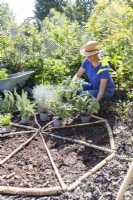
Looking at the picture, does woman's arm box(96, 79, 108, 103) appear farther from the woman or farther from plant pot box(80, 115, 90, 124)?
plant pot box(80, 115, 90, 124)

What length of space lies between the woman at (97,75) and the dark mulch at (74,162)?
43 centimetres

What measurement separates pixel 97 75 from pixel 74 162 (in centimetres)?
153


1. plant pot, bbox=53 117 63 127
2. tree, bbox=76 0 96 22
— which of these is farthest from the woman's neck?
tree, bbox=76 0 96 22

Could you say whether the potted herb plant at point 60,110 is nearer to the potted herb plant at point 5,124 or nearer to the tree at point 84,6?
the potted herb plant at point 5,124

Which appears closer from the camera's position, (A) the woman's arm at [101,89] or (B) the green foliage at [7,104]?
(A) the woman's arm at [101,89]

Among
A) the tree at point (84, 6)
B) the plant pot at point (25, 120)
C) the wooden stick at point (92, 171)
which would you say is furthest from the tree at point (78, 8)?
the wooden stick at point (92, 171)

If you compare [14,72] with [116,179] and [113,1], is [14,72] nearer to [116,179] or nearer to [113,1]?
[116,179]

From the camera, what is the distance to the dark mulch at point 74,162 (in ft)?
7.47

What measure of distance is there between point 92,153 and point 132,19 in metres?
1.63

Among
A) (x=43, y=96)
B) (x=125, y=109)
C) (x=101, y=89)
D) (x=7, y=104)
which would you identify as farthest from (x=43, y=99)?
(x=125, y=109)

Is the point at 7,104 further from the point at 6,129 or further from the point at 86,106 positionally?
the point at 86,106

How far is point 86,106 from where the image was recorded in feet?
11.6

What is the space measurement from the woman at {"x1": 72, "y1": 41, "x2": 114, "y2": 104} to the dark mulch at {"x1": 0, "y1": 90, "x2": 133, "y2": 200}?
0.43 m

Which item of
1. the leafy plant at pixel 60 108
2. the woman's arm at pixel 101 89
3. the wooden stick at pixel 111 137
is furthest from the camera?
the woman's arm at pixel 101 89
